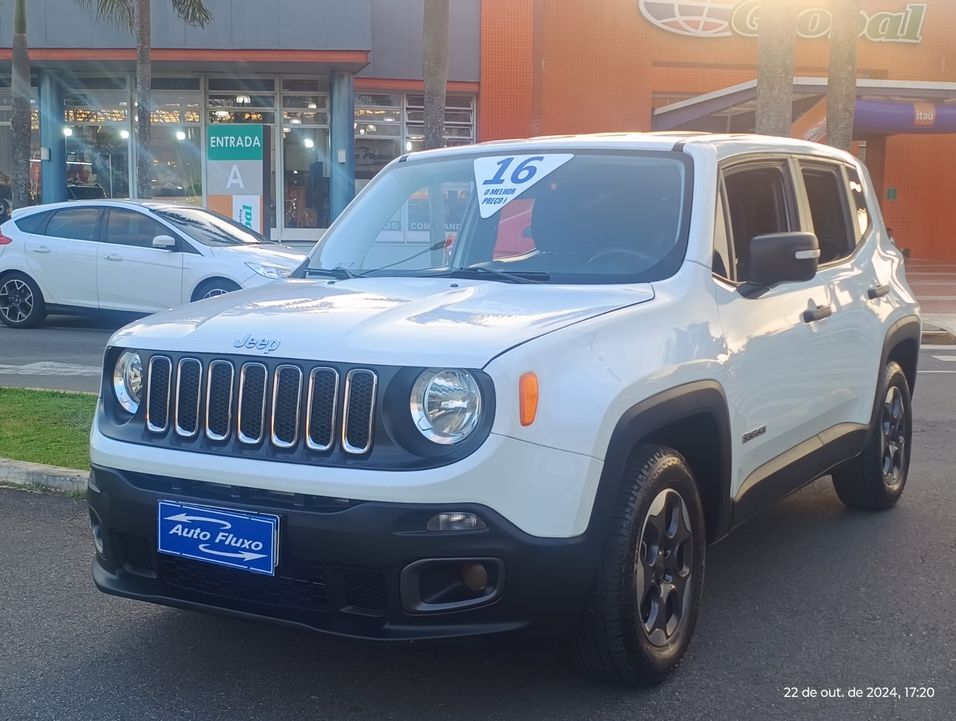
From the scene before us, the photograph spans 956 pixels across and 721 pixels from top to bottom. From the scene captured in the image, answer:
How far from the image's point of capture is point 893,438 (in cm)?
591

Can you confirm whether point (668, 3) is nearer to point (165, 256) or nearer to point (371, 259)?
point (165, 256)

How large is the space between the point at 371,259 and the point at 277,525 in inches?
70.0

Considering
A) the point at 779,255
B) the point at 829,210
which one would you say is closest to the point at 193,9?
the point at 829,210

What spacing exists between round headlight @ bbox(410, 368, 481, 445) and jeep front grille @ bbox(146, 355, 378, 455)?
133mm

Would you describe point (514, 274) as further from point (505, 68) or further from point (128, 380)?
point (505, 68)

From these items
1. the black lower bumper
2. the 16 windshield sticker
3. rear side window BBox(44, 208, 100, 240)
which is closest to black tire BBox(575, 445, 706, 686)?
the black lower bumper

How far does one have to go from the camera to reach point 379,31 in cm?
2419

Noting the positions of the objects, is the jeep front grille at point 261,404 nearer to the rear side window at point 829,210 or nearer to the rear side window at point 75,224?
the rear side window at point 829,210

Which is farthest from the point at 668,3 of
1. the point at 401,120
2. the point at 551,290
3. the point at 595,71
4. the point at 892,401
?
the point at 551,290

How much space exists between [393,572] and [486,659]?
35.6 inches

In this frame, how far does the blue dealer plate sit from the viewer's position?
3.21 meters

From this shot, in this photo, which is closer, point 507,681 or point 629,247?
point 507,681

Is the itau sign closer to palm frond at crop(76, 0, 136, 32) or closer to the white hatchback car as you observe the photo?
palm frond at crop(76, 0, 136, 32)

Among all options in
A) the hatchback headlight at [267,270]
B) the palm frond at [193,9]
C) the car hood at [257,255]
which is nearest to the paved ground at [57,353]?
the car hood at [257,255]
